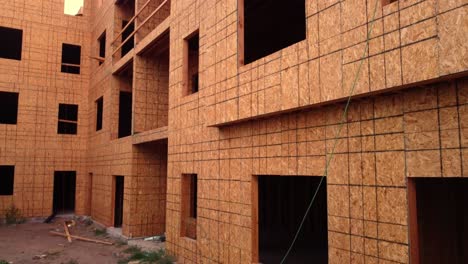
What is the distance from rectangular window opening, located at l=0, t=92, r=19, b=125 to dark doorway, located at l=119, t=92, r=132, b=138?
6.85 m

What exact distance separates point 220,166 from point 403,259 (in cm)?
515

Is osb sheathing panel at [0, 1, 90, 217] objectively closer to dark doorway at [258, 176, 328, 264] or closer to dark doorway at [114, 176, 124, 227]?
dark doorway at [114, 176, 124, 227]

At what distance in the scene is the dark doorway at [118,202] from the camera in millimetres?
17895

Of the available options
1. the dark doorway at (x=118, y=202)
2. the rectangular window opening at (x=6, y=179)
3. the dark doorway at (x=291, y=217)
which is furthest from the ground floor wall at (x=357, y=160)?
the rectangular window opening at (x=6, y=179)

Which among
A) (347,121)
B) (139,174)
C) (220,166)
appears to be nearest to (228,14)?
(220,166)

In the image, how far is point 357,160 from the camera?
19.6ft

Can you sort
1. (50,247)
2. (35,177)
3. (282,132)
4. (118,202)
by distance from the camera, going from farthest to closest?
1. (35,177)
2. (118,202)
3. (50,247)
4. (282,132)

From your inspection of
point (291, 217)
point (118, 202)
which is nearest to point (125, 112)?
point (118, 202)

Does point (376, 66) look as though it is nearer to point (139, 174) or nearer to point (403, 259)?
point (403, 259)

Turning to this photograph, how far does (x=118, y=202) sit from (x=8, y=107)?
9.50m

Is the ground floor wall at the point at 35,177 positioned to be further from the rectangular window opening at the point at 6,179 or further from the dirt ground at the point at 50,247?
the dirt ground at the point at 50,247

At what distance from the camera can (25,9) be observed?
70.8 ft

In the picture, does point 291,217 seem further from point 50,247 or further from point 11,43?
point 11,43

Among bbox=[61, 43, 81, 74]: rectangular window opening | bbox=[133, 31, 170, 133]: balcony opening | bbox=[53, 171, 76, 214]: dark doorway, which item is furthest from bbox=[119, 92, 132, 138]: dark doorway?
bbox=[53, 171, 76, 214]: dark doorway
